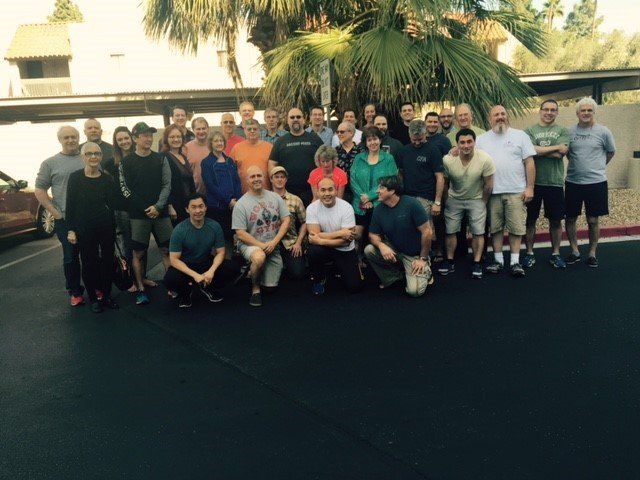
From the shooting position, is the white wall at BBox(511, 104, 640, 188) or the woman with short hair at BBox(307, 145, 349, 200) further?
the white wall at BBox(511, 104, 640, 188)

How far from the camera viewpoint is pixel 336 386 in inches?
140

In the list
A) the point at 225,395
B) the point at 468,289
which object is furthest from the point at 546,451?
the point at 468,289

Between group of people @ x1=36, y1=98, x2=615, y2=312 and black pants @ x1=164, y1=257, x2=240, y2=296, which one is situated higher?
group of people @ x1=36, y1=98, x2=615, y2=312

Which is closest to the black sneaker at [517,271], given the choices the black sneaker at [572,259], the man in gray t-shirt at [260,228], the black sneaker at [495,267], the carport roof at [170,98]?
the black sneaker at [495,267]

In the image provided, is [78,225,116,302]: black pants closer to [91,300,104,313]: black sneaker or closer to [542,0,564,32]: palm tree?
[91,300,104,313]: black sneaker

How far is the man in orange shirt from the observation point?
21.0 feet

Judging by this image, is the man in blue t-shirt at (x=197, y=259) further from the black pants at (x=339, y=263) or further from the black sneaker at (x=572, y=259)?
→ the black sneaker at (x=572, y=259)

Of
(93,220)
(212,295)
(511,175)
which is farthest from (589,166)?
(93,220)

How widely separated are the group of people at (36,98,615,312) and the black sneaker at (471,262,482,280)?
0.07 feet

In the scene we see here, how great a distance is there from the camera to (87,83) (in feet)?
84.1

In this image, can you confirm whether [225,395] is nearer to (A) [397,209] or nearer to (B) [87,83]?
(A) [397,209]

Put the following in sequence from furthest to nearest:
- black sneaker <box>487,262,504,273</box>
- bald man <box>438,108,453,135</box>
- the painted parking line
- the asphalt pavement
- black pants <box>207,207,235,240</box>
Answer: the painted parking line, bald man <box>438,108,453,135</box>, black pants <box>207,207,235,240</box>, black sneaker <box>487,262,504,273</box>, the asphalt pavement

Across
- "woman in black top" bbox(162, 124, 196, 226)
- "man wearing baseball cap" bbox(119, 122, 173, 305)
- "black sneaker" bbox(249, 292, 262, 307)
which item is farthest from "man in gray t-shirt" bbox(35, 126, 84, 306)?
"black sneaker" bbox(249, 292, 262, 307)

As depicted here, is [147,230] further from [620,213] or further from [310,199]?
[620,213]
